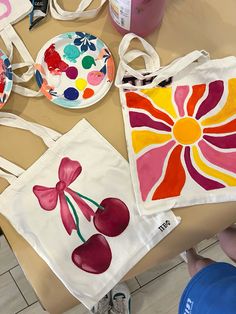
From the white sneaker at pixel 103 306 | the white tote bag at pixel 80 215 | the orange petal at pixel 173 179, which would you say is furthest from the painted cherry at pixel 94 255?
the white sneaker at pixel 103 306

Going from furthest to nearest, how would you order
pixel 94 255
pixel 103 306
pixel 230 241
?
pixel 103 306 < pixel 230 241 < pixel 94 255

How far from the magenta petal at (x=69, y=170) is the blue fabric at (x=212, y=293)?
0.26 metres

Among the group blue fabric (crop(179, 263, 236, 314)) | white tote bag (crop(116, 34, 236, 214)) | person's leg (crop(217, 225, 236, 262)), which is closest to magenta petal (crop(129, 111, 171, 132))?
white tote bag (crop(116, 34, 236, 214))

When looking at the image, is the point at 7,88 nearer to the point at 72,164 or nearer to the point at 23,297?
the point at 72,164

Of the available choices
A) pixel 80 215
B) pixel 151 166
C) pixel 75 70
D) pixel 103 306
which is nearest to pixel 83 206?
pixel 80 215

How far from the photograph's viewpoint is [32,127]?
0.67 meters

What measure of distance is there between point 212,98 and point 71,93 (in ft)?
0.76

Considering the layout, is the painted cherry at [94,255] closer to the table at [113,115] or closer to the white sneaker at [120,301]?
the table at [113,115]

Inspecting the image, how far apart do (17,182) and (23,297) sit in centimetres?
64

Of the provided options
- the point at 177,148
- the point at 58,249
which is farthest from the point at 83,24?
A: the point at 58,249

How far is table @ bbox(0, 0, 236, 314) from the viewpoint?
64cm

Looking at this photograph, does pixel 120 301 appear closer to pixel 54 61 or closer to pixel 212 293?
pixel 212 293

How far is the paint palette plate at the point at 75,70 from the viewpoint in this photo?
2.28 ft

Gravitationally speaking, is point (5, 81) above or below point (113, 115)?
above
